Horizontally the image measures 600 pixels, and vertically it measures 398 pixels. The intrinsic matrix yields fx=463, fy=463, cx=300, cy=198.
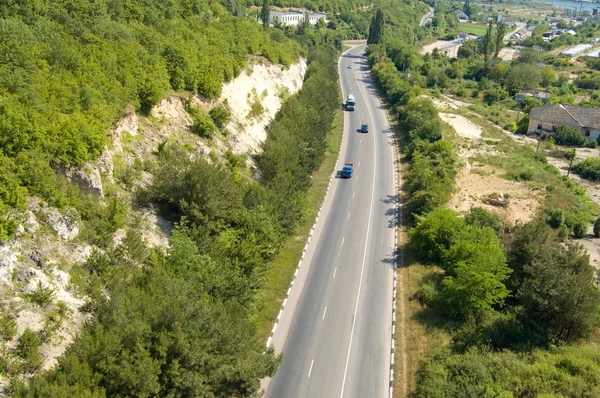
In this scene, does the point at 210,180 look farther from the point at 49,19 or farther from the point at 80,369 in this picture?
the point at 49,19

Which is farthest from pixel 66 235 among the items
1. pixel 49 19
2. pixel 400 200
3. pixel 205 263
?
pixel 400 200

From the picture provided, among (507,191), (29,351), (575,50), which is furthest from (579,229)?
(575,50)

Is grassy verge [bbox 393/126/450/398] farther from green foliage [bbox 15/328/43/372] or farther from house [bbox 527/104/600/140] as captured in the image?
house [bbox 527/104/600/140]

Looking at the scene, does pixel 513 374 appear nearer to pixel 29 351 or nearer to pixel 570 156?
pixel 29 351

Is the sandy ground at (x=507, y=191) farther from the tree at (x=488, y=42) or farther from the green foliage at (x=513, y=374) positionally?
the tree at (x=488, y=42)

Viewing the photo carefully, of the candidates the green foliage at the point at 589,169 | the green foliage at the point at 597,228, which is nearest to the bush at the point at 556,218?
the green foliage at the point at 597,228

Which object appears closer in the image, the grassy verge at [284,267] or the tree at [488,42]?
the grassy verge at [284,267]
